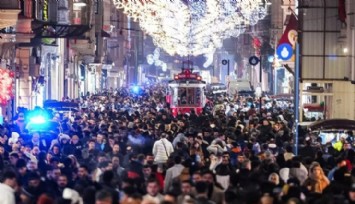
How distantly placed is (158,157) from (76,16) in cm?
4053

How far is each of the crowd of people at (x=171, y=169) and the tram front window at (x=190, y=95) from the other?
2163 cm

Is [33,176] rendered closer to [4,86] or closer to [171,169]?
[171,169]

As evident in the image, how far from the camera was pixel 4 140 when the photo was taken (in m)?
24.5

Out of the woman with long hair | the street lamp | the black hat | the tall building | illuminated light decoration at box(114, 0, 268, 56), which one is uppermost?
the street lamp

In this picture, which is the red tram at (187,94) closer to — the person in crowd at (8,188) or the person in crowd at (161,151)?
the person in crowd at (161,151)

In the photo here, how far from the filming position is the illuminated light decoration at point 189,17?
42.7m

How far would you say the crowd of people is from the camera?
13.9m

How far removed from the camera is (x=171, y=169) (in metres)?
17.7

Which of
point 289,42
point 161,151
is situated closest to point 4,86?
point 289,42

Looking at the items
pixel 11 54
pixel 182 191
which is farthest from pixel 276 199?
pixel 11 54

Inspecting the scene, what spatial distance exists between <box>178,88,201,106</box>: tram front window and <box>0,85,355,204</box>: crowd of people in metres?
21.6

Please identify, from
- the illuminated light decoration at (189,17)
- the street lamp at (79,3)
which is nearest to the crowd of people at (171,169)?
the illuminated light decoration at (189,17)

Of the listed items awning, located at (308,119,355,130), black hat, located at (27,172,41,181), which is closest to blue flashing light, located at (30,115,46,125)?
awning, located at (308,119,355,130)

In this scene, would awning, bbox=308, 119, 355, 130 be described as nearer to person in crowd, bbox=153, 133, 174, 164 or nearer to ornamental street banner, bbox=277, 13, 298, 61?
person in crowd, bbox=153, 133, 174, 164
